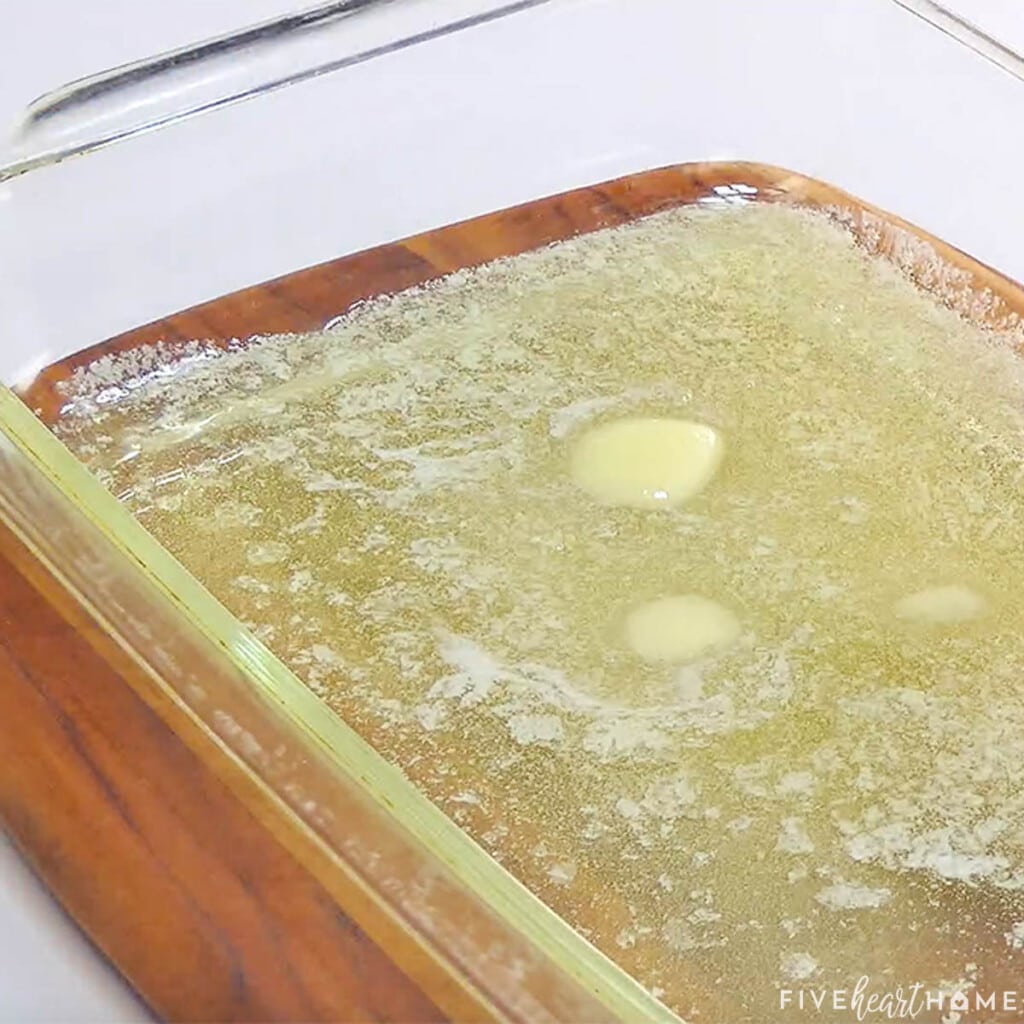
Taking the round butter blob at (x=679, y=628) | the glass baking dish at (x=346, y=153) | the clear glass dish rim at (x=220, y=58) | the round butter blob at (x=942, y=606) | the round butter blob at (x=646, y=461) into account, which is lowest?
the round butter blob at (x=942, y=606)

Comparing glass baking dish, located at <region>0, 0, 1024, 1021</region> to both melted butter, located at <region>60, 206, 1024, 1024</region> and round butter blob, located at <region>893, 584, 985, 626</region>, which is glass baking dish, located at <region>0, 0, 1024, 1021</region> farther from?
round butter blob, located at <region>893, 584, 985, 626</region>

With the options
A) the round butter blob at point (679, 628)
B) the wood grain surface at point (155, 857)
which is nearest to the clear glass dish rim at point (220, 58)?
the wood grain surface at point (155, 857)

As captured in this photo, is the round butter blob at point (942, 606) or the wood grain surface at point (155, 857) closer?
the wood grain surface at point (155, 857)

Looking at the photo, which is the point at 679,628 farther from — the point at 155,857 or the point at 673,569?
the point at 155,857

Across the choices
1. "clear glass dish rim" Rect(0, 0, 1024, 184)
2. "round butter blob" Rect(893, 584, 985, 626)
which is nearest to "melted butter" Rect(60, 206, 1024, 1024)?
"round butter blob" Rect(893, 584, 985, 626)

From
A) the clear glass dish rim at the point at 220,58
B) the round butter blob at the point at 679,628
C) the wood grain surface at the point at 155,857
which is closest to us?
the wood grain surface at the point at 155,857

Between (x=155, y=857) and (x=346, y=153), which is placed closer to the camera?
(x=155, y=857)

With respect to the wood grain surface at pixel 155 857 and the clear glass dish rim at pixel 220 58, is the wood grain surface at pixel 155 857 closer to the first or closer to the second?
the wood grain surface at pixel 155 857

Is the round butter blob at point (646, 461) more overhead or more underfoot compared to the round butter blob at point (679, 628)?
more overhead

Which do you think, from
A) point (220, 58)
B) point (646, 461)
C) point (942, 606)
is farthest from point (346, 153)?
point (942, 606)
